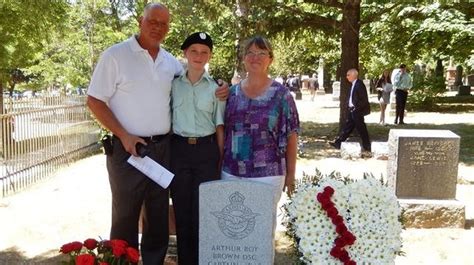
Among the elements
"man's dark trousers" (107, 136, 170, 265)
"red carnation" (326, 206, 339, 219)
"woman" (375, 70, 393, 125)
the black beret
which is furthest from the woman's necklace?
"woman" (375, 70, 393, 125)

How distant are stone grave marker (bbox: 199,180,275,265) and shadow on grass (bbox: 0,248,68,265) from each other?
2.37 metres

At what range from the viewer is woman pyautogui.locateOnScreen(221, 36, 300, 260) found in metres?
3.61

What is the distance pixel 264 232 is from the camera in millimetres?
3424

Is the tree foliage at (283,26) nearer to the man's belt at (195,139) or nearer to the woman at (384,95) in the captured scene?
the woman at (384,95)

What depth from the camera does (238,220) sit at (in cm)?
344

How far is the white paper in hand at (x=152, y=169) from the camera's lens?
12.3ft

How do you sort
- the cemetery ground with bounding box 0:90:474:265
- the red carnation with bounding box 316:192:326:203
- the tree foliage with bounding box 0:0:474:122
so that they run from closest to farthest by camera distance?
the red carnation with bounding box 316:192:326:203 → the cemetery ground with bounding box 0:90:474:265 → the tree foliage with bounding box 0:0:474:122

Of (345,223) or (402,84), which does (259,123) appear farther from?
(402,84)

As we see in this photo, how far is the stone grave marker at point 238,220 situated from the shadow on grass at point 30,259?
2.37 meters

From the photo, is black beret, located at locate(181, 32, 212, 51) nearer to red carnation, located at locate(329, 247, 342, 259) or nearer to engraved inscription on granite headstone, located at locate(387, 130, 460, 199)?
red carnation, located at locate(329, 247, 342, 259)

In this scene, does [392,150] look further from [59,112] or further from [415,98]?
[415,98]

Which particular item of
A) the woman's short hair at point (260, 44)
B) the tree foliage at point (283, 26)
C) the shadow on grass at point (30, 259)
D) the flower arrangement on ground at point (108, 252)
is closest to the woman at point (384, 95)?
the tree foliage at point (283, 26)

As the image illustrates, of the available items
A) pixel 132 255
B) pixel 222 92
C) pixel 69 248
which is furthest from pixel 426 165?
pixel 69 248

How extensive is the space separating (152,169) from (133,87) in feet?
2.00
